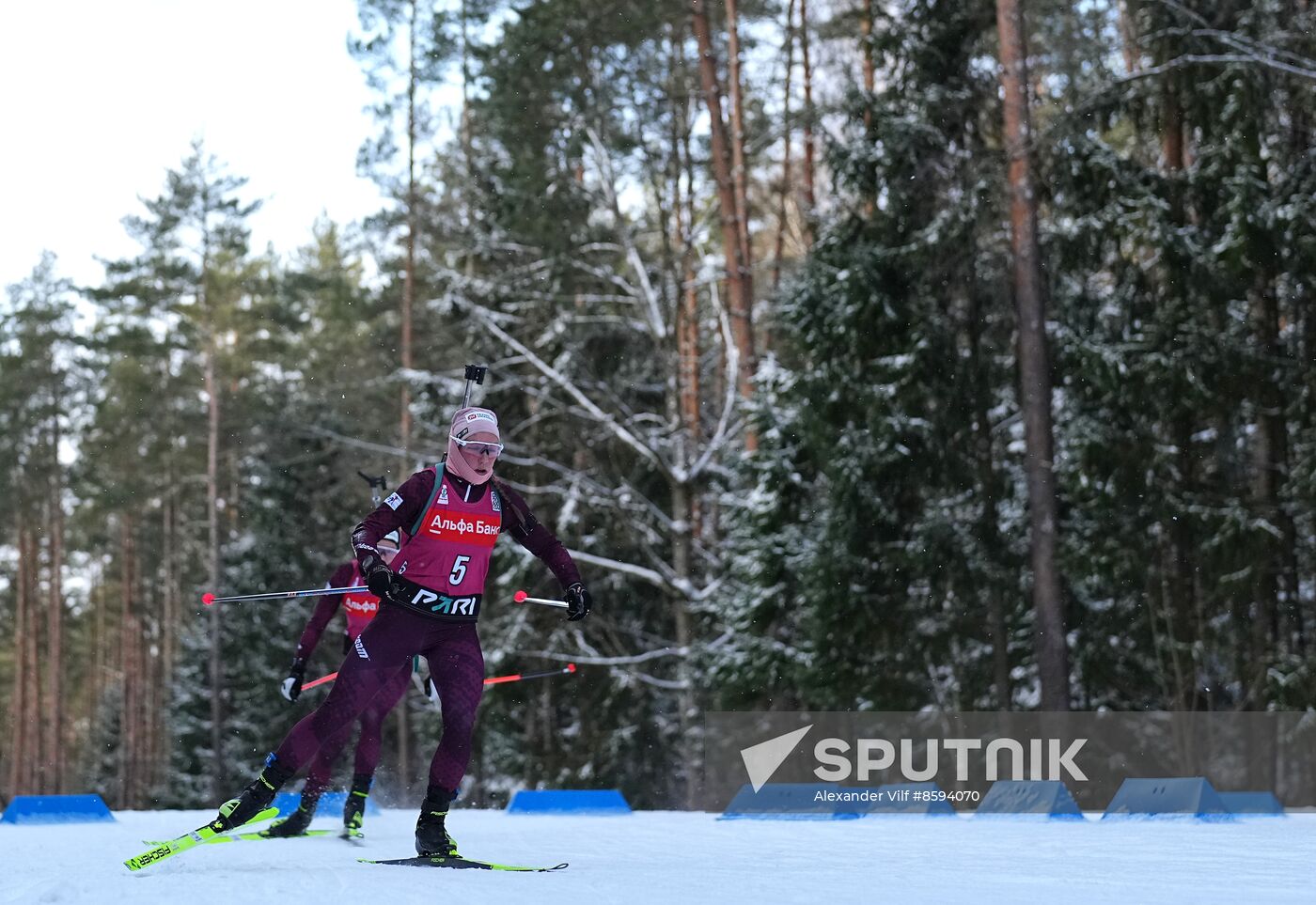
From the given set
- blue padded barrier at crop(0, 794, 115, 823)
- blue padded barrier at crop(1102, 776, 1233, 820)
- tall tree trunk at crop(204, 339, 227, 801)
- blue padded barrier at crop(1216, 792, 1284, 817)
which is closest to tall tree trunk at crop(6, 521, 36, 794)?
tall tree trunk at crop(204, 339, 227, 801)

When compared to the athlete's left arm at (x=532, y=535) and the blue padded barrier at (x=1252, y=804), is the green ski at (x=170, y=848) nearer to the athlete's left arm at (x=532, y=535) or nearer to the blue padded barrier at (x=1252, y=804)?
the athlete's left arm at (x=532, y=535)

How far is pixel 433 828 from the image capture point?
6844 mm

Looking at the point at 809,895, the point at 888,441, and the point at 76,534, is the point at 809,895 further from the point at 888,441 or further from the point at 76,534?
the point at 76,534

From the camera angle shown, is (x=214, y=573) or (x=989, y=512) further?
(x=214, y=573)

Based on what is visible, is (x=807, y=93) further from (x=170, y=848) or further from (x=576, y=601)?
(x=170, y=848)

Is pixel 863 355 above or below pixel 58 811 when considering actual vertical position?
above

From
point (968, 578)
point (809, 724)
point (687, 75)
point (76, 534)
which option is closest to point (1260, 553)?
point (968, 578)

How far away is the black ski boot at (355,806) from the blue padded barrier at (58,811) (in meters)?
2.94

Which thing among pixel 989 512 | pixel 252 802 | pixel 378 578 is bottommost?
pixel 252 802

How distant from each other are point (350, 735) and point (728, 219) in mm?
14744

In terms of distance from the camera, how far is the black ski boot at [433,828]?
6801 millimetres

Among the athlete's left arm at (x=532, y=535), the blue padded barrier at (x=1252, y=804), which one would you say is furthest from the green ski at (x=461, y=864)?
the blue padded barrier at (x=1252, y=804)

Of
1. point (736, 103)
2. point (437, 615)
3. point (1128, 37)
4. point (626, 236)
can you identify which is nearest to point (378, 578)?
point (437, 615)

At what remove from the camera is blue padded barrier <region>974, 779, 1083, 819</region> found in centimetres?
1060
